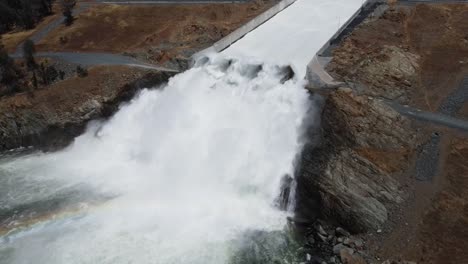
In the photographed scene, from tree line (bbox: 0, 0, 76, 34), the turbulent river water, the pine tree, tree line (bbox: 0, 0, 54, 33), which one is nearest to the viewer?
the turbulent river water

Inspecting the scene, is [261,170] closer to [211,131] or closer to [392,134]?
[211,131]

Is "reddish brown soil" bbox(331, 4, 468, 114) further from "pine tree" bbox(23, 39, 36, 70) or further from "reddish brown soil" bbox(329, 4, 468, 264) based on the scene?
"pine tree" bbox(23, 39, 36, 70)

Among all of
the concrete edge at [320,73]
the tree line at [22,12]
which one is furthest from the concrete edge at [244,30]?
the tree line at [22,12]

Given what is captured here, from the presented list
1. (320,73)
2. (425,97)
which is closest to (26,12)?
(320,73)

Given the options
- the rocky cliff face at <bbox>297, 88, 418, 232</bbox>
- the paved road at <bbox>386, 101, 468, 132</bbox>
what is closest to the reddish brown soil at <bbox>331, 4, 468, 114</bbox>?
the paved road at <bbox>386, 101, 468, 132</bbox>

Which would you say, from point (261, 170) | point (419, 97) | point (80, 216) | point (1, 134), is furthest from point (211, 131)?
point (1, 134)

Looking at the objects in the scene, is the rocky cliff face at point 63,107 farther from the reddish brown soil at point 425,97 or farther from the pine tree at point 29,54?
the reddish brown soil at point 425,97
